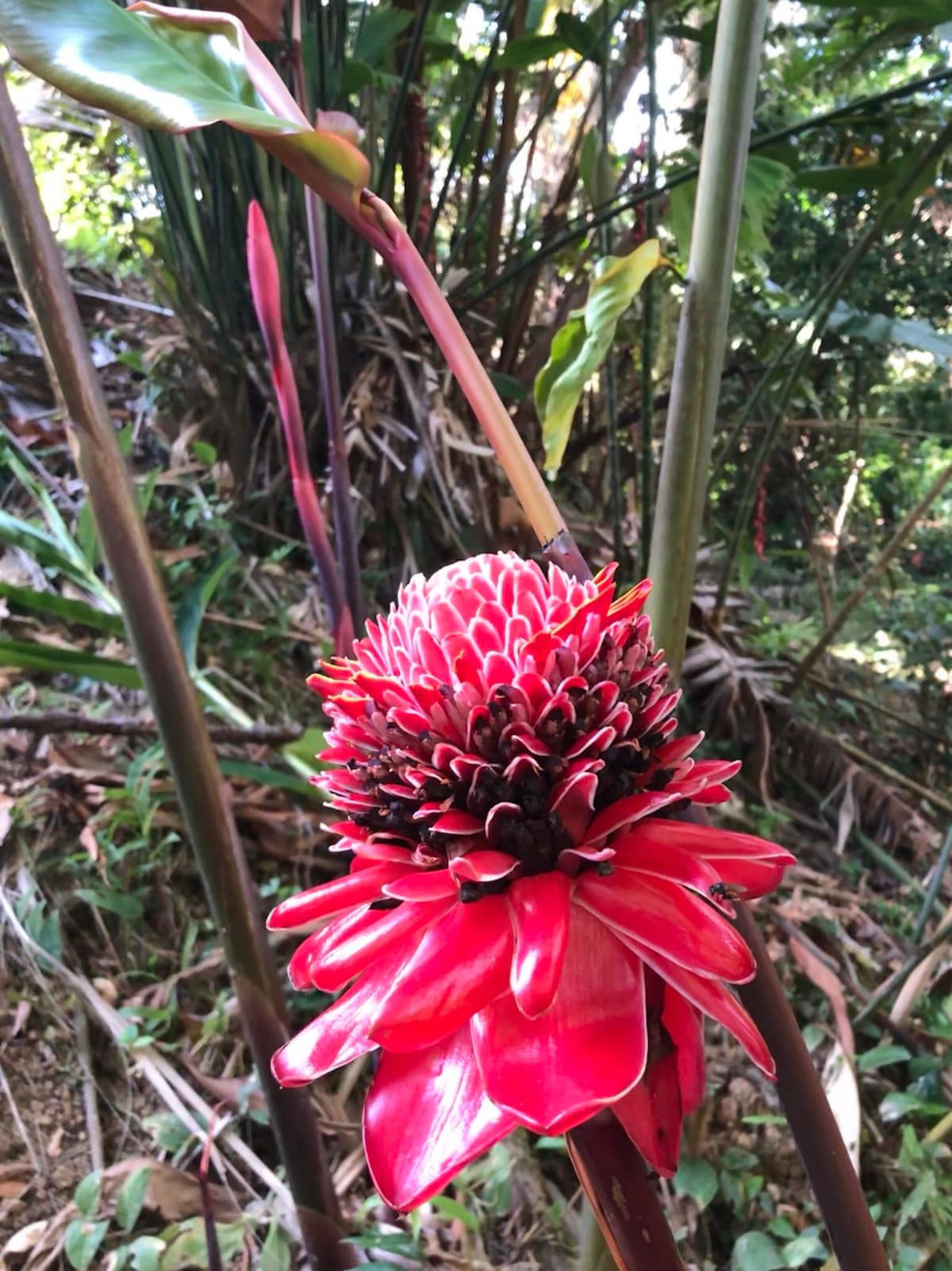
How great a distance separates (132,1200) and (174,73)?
0.67m

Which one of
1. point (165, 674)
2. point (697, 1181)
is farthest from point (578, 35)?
point (697, 1181)

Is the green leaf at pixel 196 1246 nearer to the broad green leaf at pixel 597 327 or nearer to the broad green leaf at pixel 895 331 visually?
the broad green leaf at pixel 597 327

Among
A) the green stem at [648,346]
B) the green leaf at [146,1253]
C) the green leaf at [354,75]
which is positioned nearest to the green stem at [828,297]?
the green stem at [648,346]

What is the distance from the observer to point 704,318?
Result: 39 cm

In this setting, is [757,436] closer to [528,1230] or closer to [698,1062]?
[528,1230]

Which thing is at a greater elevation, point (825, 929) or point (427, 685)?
point (427, 685)

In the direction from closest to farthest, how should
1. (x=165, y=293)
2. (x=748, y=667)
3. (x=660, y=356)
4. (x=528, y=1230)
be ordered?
(x=528, y=1230) < (x=165, y=293) < (x=748, y=667) < (x=660, y=356)

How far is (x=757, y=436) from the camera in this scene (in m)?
1.67

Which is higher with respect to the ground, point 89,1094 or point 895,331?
point 895,331

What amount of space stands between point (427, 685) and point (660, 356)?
4.59 feet

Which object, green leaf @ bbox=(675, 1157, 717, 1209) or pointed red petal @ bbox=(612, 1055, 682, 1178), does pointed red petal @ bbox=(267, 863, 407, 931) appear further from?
green leaf @ bbox=(675, 1157, 717, 1209)

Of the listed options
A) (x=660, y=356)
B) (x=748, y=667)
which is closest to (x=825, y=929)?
(x=748, y=667)

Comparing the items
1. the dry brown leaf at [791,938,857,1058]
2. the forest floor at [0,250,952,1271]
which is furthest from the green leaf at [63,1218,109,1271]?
the dry brown leaf at [791,938,857,1058]

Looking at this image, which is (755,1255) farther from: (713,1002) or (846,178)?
(846,178)
